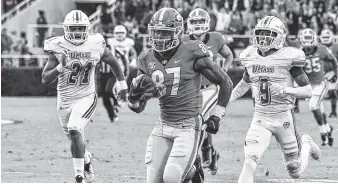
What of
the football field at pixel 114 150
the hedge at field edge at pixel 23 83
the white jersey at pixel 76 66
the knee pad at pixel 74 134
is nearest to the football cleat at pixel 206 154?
the football field at pixel 114 150

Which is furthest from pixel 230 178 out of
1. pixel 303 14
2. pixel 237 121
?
pixel 303 14

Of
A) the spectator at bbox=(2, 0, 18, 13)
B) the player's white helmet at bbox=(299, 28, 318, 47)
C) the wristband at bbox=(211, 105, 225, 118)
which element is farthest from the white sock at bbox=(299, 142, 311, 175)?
the spectator at bbox=(2, 0, 18, 13)

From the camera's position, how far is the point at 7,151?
1393 centimetres

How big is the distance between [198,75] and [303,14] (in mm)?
19205

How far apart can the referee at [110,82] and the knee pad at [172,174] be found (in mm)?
11104

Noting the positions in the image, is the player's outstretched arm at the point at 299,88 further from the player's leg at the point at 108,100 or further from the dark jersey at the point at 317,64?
the player's leg at the point at 108,100

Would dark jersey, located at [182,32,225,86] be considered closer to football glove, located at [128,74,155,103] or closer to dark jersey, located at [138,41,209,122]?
dark jersey, located at [138,41,209,122]

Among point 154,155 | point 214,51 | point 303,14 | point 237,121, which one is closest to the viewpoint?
point 154,155

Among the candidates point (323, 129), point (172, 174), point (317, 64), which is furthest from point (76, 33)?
point (317, 64)

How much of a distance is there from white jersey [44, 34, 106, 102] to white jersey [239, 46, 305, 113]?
6.64ft

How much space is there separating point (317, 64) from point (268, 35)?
689 cm

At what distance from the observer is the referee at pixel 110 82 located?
1886 cm

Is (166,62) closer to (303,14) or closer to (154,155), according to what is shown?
(154,155)

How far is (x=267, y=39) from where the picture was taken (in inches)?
369
